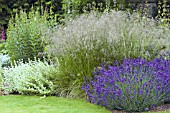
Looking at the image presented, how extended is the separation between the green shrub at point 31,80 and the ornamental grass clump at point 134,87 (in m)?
1.11

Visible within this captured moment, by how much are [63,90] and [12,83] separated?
100 centimetres

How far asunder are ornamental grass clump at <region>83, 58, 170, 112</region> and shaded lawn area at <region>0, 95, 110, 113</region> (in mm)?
210

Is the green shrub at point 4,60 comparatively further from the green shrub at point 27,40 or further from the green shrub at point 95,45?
the green shrub at point 95,45

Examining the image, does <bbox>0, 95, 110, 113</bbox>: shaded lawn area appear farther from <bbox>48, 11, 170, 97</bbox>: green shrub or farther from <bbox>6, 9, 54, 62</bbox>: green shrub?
<bbox>6, 9, 54, 62</bbox>: green shrub

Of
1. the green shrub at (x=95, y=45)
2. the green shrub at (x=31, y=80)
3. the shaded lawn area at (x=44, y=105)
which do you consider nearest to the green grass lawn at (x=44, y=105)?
the shaded lawn area at (x=44, y=105)

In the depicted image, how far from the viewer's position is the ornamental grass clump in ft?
13.4

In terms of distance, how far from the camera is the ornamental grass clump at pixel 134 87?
4.08 metres

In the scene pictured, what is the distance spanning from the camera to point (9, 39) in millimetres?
7414

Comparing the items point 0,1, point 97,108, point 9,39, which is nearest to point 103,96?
point 97,108

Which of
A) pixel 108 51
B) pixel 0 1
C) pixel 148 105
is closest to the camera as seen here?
pixel 148 105

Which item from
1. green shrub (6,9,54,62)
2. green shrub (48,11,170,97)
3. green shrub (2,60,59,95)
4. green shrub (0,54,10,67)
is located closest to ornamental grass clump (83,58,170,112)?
green shrub (48,11,170,97)

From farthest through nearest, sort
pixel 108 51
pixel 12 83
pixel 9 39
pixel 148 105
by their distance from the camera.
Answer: pixel 9 39 → pixel 12 83 → pixel 108 51 → pixel 148 105

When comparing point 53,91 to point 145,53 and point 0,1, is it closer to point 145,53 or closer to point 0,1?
point 145,53

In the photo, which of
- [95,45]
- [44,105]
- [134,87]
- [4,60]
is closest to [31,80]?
[44,105]
